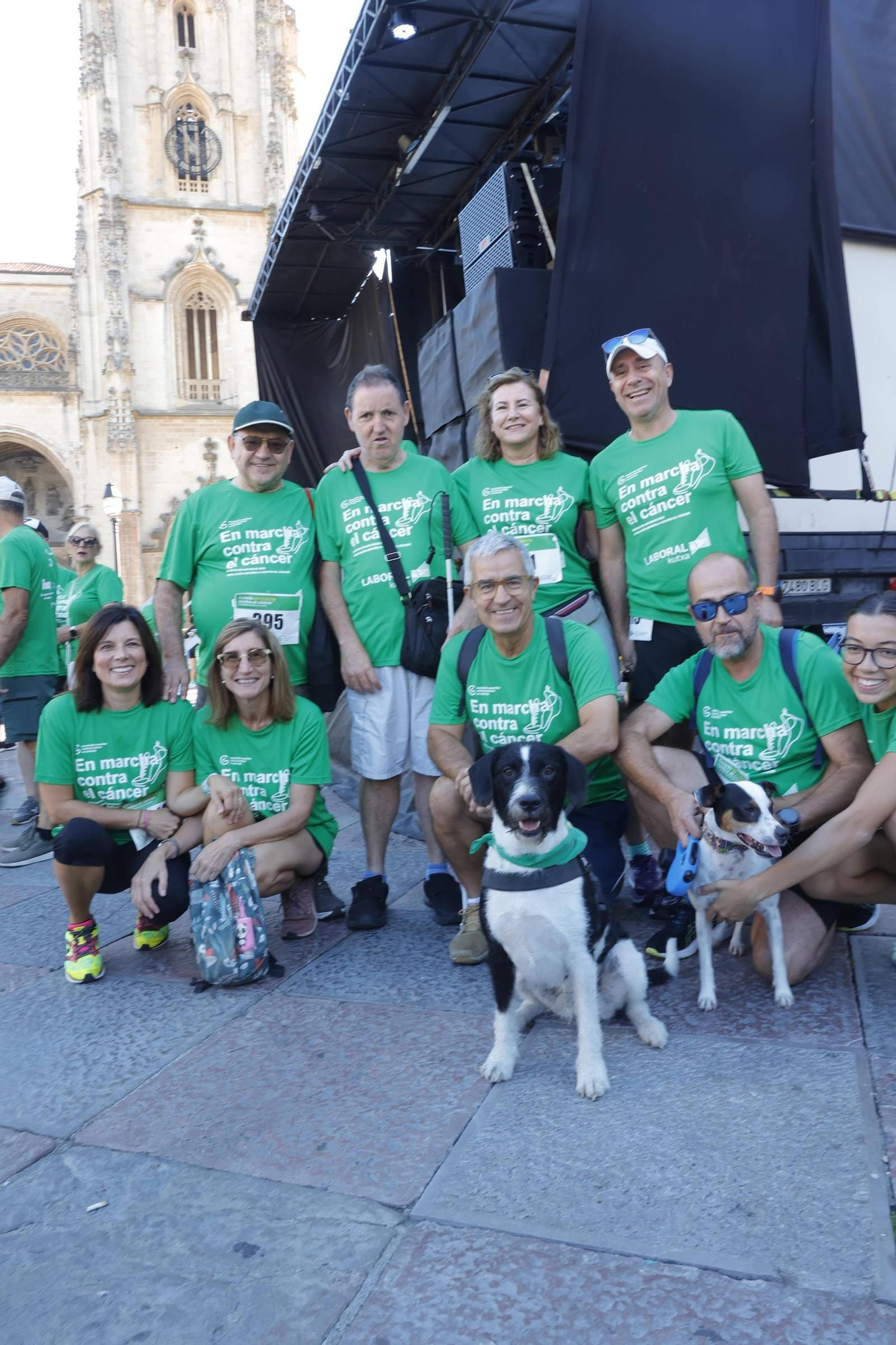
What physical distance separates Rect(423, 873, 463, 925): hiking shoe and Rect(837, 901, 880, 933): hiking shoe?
4.86ft

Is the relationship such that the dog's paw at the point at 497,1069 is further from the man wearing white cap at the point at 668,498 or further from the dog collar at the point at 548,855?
the man wearing white cap at the point at 668,498

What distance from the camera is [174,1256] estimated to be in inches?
76.3

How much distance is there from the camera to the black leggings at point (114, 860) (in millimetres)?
3529

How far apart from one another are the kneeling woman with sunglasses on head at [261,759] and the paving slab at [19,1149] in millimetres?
1265

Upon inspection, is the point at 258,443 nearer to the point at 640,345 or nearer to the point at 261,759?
the point at 261,759

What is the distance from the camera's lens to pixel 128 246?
119ft

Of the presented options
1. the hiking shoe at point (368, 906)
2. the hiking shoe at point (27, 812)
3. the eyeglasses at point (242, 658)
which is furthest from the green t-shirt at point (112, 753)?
the hiking shoe at point (27, 812)

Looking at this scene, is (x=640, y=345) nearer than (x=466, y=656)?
No

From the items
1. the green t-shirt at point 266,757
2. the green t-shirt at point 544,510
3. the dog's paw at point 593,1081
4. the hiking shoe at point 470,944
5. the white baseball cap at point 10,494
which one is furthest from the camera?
the white baseball cap at point 10,494

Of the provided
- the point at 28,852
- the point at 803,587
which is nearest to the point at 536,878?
the point at 803,587

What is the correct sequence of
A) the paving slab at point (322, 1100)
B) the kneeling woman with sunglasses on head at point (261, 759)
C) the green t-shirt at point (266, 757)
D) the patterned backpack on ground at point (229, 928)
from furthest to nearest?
the green t-shirt at point (266, 757)
the kneeling woman with sunglasses on head at point (261, 759)
the patterned backpack on ground at point (229, 928)
the paving slab at point (322, 1100)

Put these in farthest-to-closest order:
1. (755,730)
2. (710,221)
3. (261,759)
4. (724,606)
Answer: (710,221) → (261,759) → (755,730) → (724,606)

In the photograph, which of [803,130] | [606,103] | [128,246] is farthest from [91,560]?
[128,246]

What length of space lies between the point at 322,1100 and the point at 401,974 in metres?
0.93
